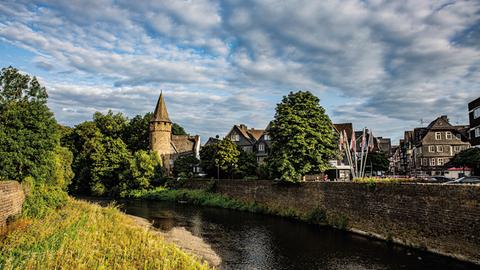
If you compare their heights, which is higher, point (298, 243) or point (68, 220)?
point (68, 220)

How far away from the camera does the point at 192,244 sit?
22781mm

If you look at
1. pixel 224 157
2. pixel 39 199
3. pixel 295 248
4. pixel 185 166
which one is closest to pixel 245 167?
pixel 224 157

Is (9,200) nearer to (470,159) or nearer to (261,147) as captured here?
(470,159)

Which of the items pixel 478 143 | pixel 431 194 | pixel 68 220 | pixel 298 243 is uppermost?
pixel 478 143

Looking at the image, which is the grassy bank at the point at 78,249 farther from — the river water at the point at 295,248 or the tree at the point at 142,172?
the tree at the point at 142,172

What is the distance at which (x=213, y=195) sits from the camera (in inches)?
2032

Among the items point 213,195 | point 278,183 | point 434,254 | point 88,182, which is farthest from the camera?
point 88,182

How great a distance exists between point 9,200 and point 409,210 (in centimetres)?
2249

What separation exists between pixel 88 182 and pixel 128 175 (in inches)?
419

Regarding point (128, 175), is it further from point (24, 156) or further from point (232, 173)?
point (24, 156)

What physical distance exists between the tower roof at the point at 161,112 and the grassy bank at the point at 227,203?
60.9 ft

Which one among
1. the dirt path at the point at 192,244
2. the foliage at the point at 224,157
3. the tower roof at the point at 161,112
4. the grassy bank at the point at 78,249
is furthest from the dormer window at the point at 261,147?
the grassy bank at the point at 78,249

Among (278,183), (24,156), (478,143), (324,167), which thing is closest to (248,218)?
(278,183)

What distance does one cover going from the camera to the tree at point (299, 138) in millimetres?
37219
